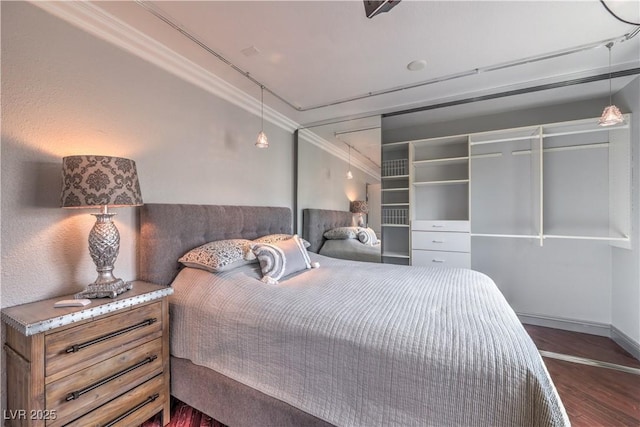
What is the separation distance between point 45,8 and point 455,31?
2.46 m

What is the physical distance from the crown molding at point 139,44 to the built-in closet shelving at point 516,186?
76.2 inches

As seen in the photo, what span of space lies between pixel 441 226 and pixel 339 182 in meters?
1.33

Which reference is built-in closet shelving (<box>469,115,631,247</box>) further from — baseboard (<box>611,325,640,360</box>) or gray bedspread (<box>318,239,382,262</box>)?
gray bedspread (<box>318,239,382,262</box>)

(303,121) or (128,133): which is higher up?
(303,121)

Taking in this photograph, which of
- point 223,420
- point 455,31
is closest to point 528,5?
point 455,31

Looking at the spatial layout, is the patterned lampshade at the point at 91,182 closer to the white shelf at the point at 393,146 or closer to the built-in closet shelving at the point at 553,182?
the white shelf at the point at 393,146

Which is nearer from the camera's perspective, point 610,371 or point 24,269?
point 24,269

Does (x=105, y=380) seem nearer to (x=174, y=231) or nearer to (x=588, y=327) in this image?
(x=174, y=231)

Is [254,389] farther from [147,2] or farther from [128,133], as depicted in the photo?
[147,2]

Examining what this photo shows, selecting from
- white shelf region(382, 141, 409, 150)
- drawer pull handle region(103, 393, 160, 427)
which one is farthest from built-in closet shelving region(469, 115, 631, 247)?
drawer pull handle region(103, 393, 160, 427)

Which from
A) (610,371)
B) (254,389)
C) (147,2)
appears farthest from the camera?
(610,371)

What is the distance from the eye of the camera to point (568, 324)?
2801mm

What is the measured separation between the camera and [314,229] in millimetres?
3438

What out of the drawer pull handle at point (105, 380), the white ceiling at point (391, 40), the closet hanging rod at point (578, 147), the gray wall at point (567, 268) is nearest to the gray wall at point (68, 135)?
the white ceiling at point (391, 40)
